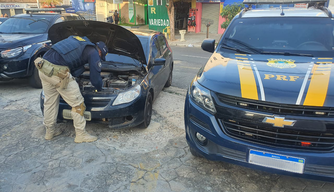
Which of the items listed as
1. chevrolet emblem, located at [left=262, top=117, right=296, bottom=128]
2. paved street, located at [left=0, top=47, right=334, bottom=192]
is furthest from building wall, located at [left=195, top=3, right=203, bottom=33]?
chevrolet emblem, located at [left=262, top=117, right=296, bottom=128]

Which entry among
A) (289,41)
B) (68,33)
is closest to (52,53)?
(68,33)

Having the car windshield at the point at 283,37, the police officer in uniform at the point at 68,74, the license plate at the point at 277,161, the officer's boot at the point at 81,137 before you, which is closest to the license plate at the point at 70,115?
the police officer in uniform at the point at 68,74

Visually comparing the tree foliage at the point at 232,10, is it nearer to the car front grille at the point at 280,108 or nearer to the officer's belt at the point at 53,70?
the officer's belt at the point at 53,70

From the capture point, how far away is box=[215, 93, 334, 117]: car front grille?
2.10 m

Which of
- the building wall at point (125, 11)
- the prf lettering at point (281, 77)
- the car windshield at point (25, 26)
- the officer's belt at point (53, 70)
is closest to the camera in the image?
the prf lettering at point (281, 77)

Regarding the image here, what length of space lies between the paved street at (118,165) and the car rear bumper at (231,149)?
45 centimetres

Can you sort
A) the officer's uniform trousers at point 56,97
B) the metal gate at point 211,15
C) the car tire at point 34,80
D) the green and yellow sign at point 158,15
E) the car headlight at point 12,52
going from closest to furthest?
A: the officer's uniform trousers at point 56,97 < the car headlight at point 12,52 < the car tire at point 34,80 < the metal gate at point 211,15 < the green and yellow sign at point 158,15

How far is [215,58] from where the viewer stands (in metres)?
3.24

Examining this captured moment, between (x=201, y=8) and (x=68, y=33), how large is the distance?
1746 cm

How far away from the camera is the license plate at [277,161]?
2150mm

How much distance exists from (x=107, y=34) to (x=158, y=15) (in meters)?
17.9

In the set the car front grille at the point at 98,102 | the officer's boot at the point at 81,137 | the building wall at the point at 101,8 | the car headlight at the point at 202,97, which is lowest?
the officer's boot at the point at 81,137

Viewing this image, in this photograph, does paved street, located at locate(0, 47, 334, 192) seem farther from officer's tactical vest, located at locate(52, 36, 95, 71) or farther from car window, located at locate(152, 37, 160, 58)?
car window, located at locate(152, 37, 160, 58)

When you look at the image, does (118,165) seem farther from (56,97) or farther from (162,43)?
(162,43)
